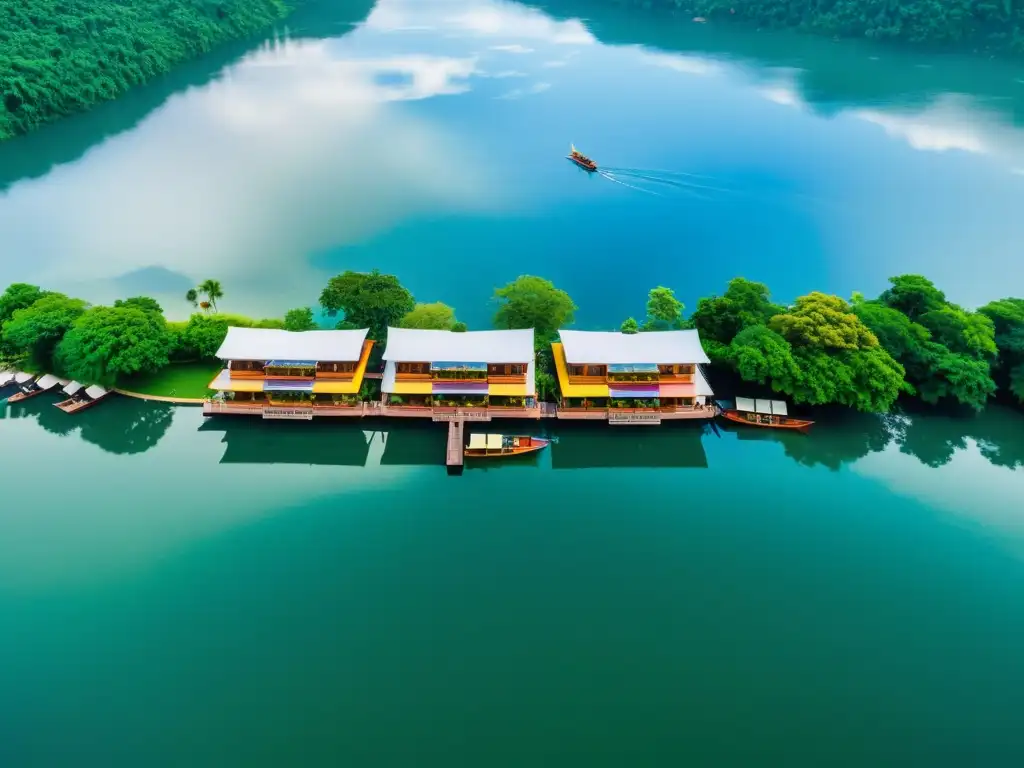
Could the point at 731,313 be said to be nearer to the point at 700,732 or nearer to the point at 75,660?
the point at 700,732

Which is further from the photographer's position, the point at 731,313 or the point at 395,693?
the point at 731,313

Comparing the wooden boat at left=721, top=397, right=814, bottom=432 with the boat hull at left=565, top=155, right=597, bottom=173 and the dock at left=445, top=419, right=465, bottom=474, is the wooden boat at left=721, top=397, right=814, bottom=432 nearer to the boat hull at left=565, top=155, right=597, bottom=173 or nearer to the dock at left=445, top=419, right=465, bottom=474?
the dock at left=445, top=419, right=465, bottom=474

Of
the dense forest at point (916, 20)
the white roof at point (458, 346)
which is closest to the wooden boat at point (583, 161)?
the white roof at point (458, 346)

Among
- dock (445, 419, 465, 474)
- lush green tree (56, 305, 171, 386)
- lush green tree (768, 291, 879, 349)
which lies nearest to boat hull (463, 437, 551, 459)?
dock (445, 419, 465, 474)

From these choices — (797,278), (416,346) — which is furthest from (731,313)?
(416,346)

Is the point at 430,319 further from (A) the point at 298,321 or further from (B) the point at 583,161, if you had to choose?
(B) the point at 583,161

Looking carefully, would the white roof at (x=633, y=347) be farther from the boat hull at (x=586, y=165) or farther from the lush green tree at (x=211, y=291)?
the boat hull at (x=586, y=165)

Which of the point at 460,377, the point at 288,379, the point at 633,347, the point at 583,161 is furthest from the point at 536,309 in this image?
the point at 583,161
